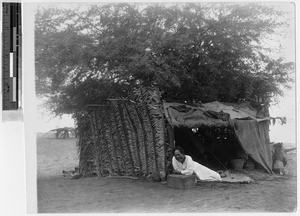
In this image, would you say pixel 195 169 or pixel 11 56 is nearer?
pixel 11 56

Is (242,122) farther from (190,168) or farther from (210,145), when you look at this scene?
(190,168)

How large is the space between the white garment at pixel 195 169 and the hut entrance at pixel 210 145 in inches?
7.4

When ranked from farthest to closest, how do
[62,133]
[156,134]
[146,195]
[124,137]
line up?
[124,137] → [156,134] → [62,133] → [146,195]

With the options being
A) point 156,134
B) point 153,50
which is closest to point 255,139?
point 156,134

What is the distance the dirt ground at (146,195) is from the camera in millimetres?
8430

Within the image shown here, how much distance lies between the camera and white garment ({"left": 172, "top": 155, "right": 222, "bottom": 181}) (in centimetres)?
916

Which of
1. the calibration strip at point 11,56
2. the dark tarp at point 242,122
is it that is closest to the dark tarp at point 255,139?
the dark tarp at point 242,122

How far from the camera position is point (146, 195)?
876 cm

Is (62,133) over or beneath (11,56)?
beneath

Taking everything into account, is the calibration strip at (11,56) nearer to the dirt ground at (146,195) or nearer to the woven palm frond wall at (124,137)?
the dirt ground at (146,195)

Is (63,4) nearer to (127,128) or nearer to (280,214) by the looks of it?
(127,128)

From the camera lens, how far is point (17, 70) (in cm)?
801

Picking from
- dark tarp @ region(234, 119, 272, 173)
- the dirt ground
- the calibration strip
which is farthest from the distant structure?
dark tarp @ region(234, 119, 272, 173)

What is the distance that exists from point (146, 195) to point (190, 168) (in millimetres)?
1085
